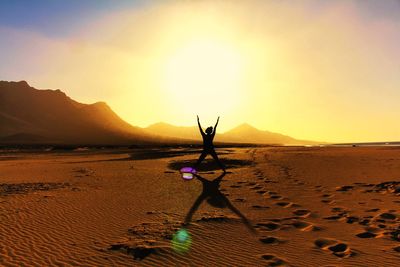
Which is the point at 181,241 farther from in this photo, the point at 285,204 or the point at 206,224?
the point at 285,204

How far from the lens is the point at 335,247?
8.45 meters

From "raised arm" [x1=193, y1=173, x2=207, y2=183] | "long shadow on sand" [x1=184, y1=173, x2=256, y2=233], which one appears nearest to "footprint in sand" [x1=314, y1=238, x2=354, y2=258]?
"long shadow on sand" [x1=184, y1=173, x2=256, y2=233]

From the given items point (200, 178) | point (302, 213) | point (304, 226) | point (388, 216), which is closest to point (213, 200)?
point (302, 213)

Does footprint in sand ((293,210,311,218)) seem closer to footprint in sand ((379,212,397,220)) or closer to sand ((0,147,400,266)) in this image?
sand ((0,147,400,266))

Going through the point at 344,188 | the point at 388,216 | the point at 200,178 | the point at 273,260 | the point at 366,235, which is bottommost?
the point at 273,260

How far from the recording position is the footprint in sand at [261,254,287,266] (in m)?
7.55

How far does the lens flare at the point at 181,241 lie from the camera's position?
8.65 metres

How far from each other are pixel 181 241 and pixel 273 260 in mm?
2458

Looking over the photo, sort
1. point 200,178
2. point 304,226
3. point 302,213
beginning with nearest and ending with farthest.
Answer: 1. point 304,226
2. point 302,213
3. point 200,178

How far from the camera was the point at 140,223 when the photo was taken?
11.0m

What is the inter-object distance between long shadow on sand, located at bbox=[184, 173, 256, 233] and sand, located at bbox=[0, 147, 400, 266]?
0.16 meters

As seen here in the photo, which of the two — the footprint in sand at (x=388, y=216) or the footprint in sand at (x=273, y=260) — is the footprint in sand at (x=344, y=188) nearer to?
the footprint in sand at (x=388, y=216)

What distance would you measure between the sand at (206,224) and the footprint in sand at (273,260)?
0.02 metres

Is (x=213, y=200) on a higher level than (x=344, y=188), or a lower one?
lower
